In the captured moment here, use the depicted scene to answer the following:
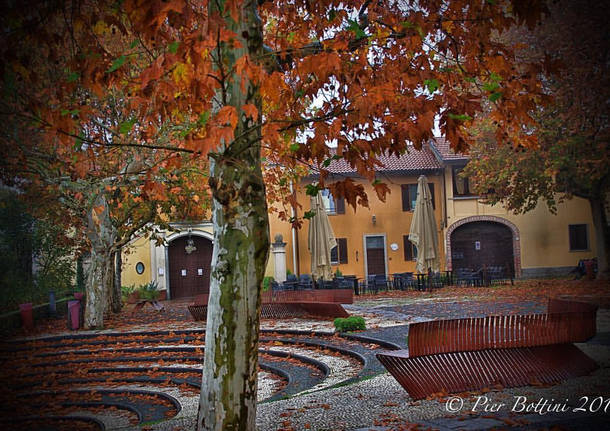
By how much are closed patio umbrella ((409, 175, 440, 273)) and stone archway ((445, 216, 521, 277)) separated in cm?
664

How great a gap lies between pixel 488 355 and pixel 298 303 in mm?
9548

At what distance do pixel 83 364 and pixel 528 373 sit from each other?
9365 millimetres

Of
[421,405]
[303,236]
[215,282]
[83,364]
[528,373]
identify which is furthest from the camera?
[303,236]

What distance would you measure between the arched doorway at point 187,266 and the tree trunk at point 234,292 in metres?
24.8

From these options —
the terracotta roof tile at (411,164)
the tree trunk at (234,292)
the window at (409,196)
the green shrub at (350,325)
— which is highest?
the terracotta roof tile at (411,164)

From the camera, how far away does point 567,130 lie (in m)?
16.9

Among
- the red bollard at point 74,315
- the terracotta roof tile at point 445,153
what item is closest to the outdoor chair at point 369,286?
the terracotta roof tile at point 445,153

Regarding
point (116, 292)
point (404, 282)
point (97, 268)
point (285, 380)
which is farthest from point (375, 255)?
point (285, 380)

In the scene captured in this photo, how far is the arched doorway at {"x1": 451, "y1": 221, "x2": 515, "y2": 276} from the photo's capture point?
2852 centimetres

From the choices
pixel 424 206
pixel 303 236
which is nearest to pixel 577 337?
pixel 424 206

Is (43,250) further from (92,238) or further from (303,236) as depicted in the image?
(303,236)

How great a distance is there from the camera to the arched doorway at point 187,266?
2923 cm

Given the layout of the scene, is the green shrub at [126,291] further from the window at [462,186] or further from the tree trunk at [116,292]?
the window at [462,186]

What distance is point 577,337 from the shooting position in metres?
6.89
